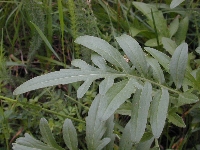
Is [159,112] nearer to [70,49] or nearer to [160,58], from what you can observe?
[160,58]

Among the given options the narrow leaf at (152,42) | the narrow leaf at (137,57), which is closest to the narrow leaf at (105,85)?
the narrow leaf at (137,57)

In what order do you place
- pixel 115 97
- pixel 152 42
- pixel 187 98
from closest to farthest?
pixel 115 97, pixel 187 98, pixel 152 42

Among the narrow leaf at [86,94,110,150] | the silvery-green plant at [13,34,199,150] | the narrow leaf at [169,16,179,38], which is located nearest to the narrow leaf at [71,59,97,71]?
the silvery-green plant at [13,34,199,150]

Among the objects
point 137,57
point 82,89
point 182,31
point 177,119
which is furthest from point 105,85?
point 182,31

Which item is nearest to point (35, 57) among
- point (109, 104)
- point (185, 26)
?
point (185, 26)

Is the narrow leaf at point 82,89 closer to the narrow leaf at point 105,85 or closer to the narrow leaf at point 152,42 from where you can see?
the narrow leaf at point 105,85

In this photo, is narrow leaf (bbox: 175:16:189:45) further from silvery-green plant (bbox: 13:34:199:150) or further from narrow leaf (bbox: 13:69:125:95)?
narrow leaf (bbox: 13:69:125:95)

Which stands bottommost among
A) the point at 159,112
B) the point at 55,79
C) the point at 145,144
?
the point at 145,144
